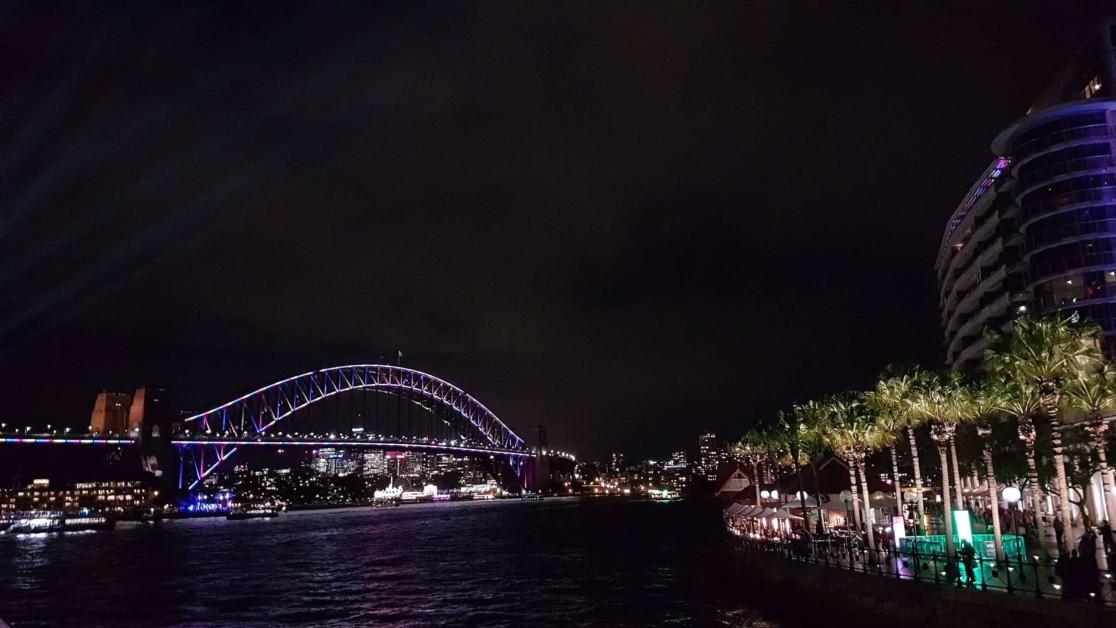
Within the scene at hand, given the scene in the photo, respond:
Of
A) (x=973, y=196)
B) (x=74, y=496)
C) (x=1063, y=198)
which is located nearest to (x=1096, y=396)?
(x=1063, y=198)

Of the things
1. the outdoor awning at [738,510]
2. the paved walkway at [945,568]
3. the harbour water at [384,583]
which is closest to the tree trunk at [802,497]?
the outdoor awning at [738,510]

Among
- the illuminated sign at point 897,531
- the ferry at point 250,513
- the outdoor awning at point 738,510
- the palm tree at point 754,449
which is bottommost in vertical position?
the ferry at point 250,513

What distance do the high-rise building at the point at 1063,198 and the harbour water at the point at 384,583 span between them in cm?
3626

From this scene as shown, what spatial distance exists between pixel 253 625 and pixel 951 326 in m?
89.0

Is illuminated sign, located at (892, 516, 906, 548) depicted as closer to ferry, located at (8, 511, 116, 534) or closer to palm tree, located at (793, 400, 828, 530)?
palm tree, located at (793, 400, 828, 530)

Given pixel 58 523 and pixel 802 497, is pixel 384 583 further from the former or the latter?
pixel 58 523

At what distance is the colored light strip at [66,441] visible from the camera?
448 feet

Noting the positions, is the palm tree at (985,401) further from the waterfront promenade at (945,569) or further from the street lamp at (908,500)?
the street lamp at (908,500)

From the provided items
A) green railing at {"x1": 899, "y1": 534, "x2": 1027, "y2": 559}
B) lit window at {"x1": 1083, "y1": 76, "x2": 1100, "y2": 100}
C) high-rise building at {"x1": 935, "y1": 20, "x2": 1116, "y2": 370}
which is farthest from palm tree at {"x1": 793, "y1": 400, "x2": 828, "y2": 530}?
lit window at {"x1": 1083, "y1": 76, "x2": 1100, "y2": 100}

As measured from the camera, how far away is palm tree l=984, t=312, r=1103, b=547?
27.5 metres

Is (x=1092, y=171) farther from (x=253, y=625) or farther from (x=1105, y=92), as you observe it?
(x=253, y=625)

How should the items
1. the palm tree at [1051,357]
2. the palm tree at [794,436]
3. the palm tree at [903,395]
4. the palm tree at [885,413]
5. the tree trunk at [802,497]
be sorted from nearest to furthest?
1. the palm tree at [1051,357]
2. the palm tree at [903,395]
3. the palm tree at [885,413]
4. the tree trunk at [802,497]
5. the palm tree at [794,436]

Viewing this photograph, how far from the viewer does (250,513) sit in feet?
558

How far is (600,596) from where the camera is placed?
43156mm
